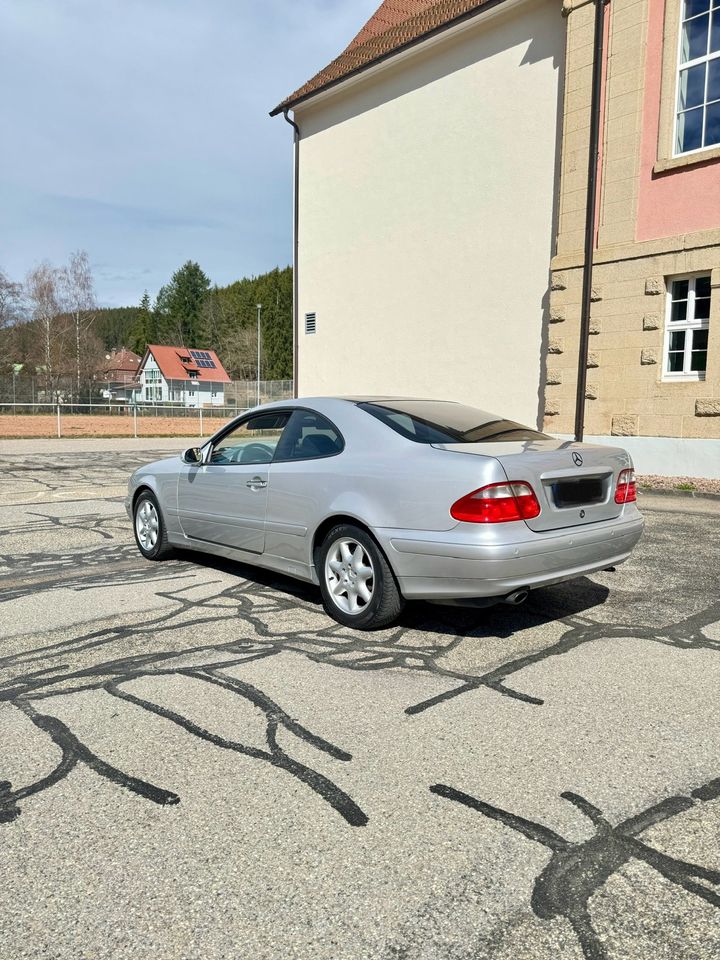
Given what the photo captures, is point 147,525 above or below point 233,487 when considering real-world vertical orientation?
below

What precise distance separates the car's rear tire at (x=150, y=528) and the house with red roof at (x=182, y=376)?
89543mm

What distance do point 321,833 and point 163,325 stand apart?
372ft

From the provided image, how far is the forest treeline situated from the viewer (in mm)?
63219

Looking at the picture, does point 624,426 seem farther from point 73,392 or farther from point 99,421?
point 73,392

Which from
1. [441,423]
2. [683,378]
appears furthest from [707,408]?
[441,423]

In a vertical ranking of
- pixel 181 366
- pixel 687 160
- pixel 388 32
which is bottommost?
pixel 687 160

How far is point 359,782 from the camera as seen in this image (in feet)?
9.06

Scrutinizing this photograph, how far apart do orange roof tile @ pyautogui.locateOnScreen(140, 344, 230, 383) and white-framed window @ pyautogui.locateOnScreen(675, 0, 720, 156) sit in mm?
86275

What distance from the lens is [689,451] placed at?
41.3 feet

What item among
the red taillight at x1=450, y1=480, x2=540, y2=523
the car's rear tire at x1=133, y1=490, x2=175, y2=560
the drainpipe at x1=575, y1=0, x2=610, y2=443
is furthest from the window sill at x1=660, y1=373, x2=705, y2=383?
the red taillight at x1=450, y1=480, x2=540, y2=523

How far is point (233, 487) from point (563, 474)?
2.54 metres

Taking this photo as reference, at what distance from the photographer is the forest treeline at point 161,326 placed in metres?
63.2

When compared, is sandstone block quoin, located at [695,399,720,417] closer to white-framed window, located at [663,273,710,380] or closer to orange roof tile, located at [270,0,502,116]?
white-framed window, located at [663,273,710,380]

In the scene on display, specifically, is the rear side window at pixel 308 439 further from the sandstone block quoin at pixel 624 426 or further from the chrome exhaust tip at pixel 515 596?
the sandstone block quoin at pixel 624 426
